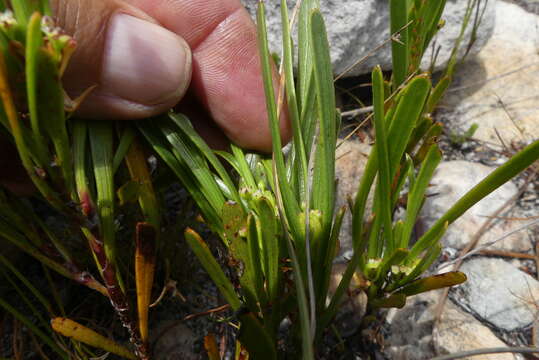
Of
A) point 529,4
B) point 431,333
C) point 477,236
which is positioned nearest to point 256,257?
point 431,333

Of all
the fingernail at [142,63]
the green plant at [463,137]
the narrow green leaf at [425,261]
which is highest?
the fingernail at [142,63]

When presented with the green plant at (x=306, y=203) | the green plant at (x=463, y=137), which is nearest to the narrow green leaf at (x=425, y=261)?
the green plant at (x=306, y=203)

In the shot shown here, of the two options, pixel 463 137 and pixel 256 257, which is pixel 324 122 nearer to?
pixel 256 257

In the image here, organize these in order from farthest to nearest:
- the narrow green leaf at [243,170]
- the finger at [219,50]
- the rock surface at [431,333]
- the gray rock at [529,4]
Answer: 1. the gray rock at [529,4]
2. the finger at [219,50]
3. the rock surface at [431,333]
4. the narrow green leaf at [243,170]

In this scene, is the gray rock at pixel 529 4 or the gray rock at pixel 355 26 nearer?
the gray rock at pixel 355 26

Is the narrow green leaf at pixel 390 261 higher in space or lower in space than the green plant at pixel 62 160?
lower

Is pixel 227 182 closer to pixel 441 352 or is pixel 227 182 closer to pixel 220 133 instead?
pixel 220 133

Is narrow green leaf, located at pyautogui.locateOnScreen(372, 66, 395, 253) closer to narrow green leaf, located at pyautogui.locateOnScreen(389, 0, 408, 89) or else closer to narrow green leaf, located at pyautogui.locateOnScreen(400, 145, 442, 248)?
narrow green leaf, located at pyautogui.locateOnScreen(400, 145, 442, 248)

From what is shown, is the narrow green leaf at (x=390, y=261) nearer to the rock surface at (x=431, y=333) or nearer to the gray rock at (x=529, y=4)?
the rock surface at (x=431, y=333)
